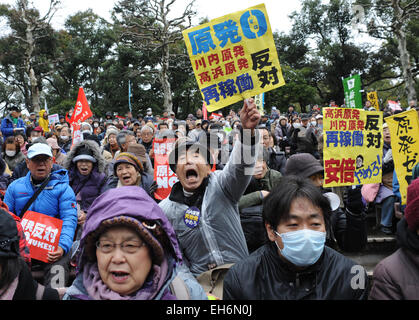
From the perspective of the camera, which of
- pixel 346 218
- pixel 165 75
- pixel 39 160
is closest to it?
pixel 346 218

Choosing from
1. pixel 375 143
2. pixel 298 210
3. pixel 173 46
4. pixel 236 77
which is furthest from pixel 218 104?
pixel 173 46

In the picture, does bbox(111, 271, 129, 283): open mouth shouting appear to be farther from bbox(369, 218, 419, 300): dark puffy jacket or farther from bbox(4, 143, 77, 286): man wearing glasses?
bbox(4, 143, 77, 286): man wearing glasses

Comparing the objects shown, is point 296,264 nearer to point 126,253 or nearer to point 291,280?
point 291,280

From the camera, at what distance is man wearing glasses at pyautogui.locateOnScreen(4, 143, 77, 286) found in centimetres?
328

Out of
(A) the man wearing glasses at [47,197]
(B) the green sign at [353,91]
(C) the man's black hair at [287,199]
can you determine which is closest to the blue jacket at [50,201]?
(A) the man wearing glasses at [47,197]

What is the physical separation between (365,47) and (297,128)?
27.5m

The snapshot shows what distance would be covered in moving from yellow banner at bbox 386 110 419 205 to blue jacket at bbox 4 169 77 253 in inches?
143

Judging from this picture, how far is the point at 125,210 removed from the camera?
64.0 inches

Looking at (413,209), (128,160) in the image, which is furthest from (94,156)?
(413,209)

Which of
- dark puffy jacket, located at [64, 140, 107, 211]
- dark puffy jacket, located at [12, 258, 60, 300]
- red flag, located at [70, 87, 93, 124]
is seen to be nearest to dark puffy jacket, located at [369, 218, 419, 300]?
dark puffy jacket, located at [12, 258, 60, 300]

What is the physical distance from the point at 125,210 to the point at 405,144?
139 inches

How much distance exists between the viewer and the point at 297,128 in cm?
854

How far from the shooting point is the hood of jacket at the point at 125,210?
1634 millimetres

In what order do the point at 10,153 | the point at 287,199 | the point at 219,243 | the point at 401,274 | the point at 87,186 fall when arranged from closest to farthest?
1. the point at 401,274
2. the point at 287,199
3. the point at 219,243
4. the point at 87,186
5. the point at 10,153
